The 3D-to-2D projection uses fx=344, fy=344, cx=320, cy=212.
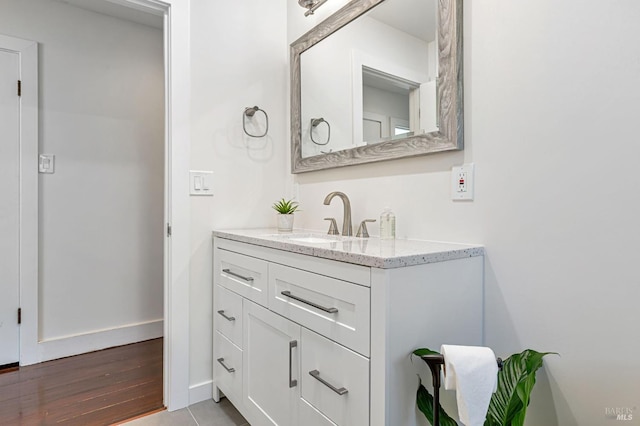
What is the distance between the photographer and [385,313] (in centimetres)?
87

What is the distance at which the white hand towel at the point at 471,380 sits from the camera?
2.61ft

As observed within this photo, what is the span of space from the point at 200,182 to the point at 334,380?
4.15 feet

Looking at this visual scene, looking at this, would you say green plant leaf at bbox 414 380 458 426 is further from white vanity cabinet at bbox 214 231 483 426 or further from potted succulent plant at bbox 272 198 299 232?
potted succulent plant at bbox 272 198 299 232

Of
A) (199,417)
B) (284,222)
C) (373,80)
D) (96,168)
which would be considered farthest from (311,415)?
(96,168)

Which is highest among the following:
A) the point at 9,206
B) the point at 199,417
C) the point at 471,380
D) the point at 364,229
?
the point at 9,206

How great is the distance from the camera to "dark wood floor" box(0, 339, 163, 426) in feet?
5.57

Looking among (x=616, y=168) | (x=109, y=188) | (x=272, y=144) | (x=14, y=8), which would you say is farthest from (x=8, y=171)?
(x=616, y=168)

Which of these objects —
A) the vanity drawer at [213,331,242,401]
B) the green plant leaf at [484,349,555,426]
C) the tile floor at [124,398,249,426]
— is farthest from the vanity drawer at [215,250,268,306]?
Result: the green plant leaf at [484,349,555,426]

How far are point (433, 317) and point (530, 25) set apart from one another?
930 mm

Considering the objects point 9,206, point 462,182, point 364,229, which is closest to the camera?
point 462,182

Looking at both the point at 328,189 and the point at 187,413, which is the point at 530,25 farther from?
the point at 187,413

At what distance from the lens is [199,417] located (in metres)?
1.69

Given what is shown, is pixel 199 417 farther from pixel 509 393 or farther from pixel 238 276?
pixel 509 393

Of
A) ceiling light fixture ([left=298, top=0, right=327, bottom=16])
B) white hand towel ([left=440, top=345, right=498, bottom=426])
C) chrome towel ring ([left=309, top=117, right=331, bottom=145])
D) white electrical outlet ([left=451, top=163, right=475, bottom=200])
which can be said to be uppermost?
ceiling light fixture ([left=298, top=0, right=327, bottom=16])
